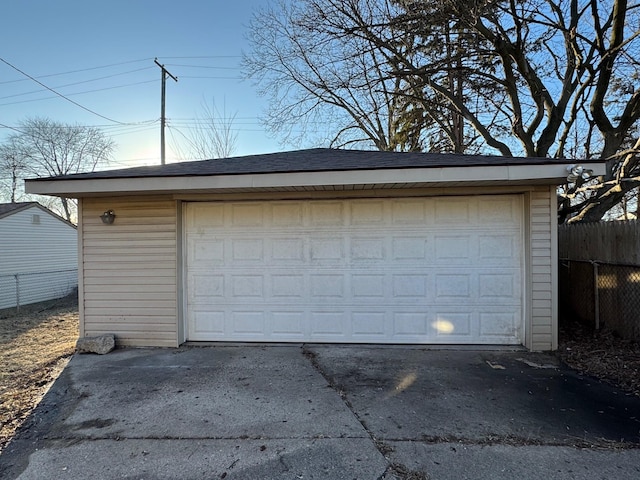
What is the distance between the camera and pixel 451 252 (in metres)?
5.01

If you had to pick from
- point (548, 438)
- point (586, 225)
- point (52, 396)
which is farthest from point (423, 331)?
point (52, 396)

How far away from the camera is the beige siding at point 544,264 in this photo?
4.77m

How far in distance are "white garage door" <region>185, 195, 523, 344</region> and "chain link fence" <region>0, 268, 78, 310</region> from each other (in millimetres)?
8265

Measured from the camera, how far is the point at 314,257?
5.21 m

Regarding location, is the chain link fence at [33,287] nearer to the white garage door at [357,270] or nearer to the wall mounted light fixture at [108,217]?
the wall mounted light fixture at [108,217]

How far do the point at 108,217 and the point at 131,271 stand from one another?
2.78 ft

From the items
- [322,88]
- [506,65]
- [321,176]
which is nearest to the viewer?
[321,176]

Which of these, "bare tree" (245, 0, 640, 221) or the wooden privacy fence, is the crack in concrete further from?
"bare tree" (245, 0, 640, 221)

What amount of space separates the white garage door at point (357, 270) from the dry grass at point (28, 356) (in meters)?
1.81

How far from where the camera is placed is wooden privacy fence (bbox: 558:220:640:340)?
189 inches

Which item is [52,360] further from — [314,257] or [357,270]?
[357,270]

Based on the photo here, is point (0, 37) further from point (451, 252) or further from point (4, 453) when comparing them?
point (451, 252)

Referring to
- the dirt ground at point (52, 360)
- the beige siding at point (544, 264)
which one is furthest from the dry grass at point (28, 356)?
the beige siding at point (544, 264)

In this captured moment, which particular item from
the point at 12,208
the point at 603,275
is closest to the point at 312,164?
the point at 603,275
